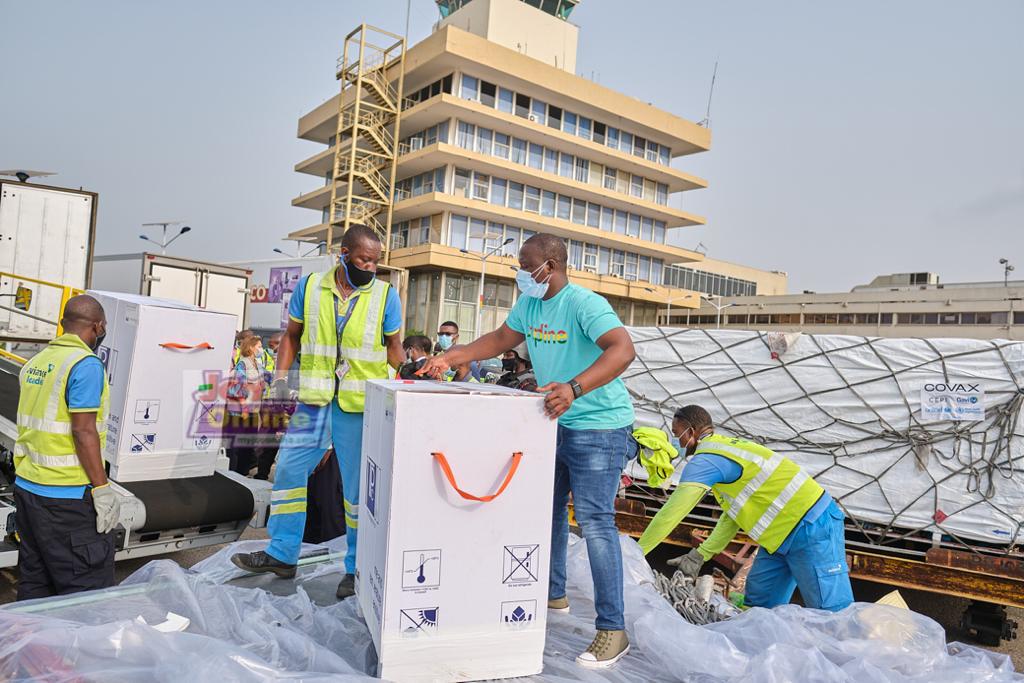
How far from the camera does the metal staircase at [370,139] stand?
1293 inches

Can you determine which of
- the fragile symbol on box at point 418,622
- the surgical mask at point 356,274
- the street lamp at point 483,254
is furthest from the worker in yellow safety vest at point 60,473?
the street lamp at point 483,254

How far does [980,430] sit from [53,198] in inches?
373

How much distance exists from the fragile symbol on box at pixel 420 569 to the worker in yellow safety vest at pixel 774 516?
4.53ft

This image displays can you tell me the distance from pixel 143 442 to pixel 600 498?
3.08 meters

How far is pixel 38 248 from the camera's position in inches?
307

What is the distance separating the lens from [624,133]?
3681 cm

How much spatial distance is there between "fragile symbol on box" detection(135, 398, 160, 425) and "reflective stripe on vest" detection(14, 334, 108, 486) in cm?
128

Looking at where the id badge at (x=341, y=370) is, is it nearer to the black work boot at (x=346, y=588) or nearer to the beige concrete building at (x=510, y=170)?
the black work boot at (x=346, y=588)

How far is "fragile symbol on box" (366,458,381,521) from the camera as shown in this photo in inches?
97.6

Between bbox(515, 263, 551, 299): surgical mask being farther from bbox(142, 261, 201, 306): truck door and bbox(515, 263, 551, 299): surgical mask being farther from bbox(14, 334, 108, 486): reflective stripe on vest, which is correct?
bbox(142, 261, 201, 306): truck door

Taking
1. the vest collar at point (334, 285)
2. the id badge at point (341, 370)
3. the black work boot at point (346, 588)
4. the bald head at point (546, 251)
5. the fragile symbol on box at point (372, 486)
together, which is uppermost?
the bald head at point (546, 251)

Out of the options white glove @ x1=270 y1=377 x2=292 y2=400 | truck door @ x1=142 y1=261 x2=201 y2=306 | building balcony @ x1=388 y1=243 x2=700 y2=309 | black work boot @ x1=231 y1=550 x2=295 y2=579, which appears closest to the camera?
black work boot @ x1=231 y1=550 x2=295 y2=579

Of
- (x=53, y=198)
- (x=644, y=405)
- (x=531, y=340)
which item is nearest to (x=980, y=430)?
(x=644, y=405)

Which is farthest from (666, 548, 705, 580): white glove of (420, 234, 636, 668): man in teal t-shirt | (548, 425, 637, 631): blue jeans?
(548, 425, 637, 631): blue jeans
